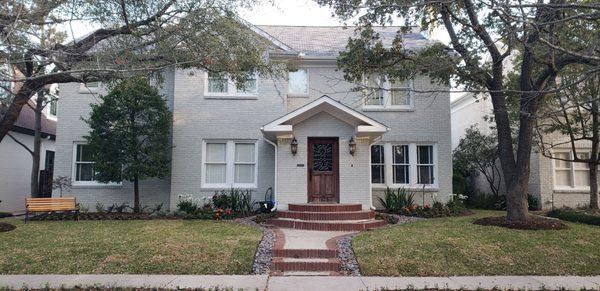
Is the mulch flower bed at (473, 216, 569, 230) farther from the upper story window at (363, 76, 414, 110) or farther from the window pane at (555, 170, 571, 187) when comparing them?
the window pane at (555, 170, 571, 187)

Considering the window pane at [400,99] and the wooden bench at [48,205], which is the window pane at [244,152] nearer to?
the wooden bench at [48,205]

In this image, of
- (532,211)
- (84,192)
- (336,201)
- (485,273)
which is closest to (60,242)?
(84,192)

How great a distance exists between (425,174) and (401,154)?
1.27 metres

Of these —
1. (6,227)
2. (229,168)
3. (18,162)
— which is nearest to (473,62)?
(229,168)

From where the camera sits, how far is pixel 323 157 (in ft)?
48.7

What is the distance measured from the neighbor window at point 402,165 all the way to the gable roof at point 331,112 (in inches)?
124

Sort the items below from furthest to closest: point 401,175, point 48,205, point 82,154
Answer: point 401,175, point 82,154, point 48,205

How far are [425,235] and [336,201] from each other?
15.1ft

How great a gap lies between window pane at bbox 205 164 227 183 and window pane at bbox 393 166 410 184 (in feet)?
22.9

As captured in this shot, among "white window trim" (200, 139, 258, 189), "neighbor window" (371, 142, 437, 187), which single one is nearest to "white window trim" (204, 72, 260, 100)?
"white window trim" (200, 139, 258, 189)

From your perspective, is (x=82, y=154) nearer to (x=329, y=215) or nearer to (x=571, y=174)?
(x=329, y=215)

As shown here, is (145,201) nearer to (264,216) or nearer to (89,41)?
(264,216)

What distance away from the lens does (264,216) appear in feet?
45.5

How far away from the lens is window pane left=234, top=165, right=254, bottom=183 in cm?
Answer: 1644
